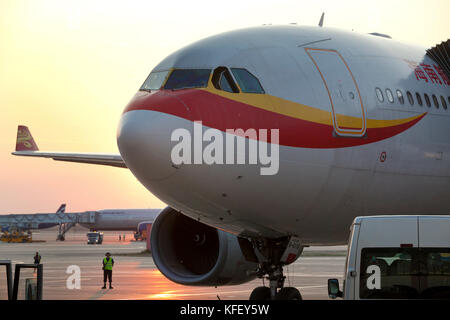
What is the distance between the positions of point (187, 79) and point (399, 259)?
12.9 feet

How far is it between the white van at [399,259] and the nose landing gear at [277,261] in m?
3.44

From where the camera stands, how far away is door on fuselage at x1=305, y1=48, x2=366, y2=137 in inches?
486

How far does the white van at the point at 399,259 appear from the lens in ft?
31.6

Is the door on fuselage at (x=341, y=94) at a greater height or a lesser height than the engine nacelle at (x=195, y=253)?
greater

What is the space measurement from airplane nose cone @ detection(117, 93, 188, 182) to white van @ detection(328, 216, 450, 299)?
2657 mm

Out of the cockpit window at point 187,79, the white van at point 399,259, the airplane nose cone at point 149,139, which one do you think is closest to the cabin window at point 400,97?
the cockpit window at point 187,79

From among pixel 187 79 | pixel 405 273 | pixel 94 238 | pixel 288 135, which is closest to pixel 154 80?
pixel 187 79

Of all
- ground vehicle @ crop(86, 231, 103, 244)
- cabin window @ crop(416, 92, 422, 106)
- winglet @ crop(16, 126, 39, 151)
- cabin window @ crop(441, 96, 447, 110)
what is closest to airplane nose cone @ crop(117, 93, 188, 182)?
cabin window @ crop(416, 92, 422, 106)

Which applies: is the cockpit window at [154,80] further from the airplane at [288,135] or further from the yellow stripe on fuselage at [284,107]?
the yellow stripe on fuselage at [284,107]

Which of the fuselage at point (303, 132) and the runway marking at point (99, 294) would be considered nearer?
the fuselage at point (303, 132)

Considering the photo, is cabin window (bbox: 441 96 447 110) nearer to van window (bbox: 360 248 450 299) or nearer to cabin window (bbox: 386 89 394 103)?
cabin window (bbox: 386 89 394 103)
